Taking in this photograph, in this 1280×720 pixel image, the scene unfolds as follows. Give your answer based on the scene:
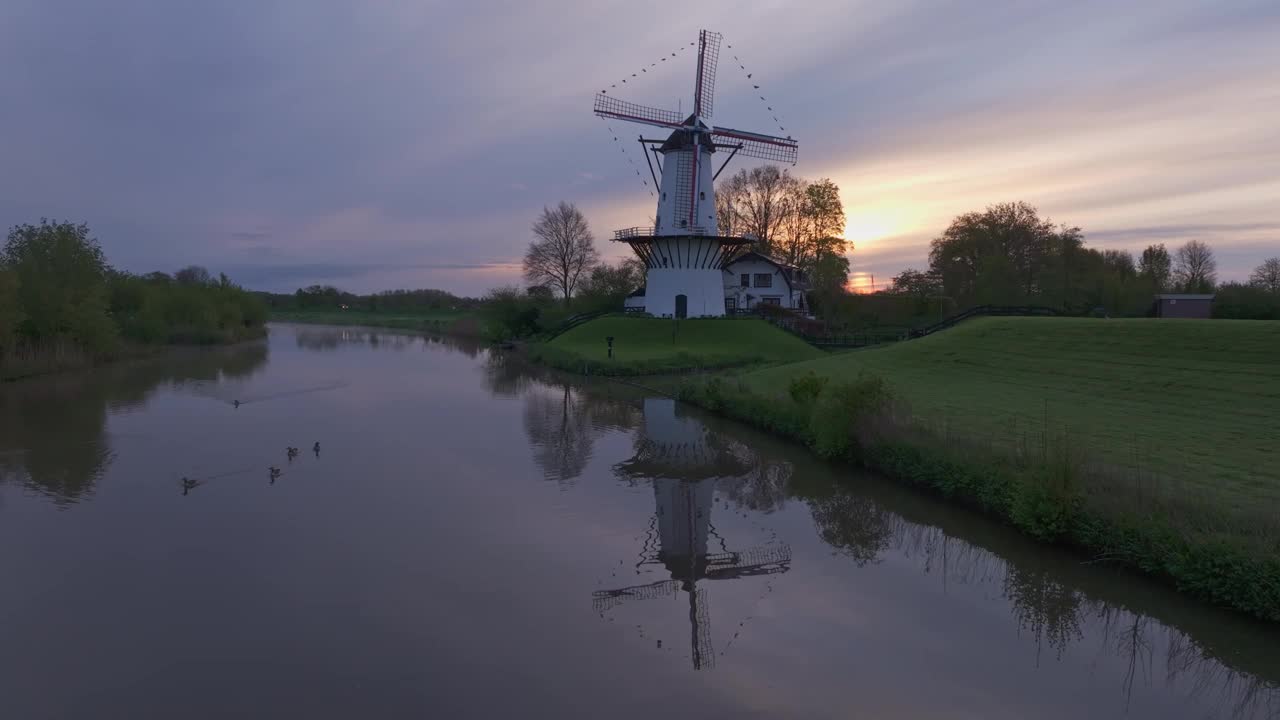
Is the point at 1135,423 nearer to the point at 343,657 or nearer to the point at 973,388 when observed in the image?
the point at 973,388

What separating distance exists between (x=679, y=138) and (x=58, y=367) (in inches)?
1383

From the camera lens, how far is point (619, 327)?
153 feet

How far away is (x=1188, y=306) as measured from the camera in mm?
35719

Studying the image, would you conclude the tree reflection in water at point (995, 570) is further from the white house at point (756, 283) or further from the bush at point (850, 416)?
the white house at point (756, 283)

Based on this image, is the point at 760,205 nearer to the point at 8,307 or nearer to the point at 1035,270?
the point at 1035,270

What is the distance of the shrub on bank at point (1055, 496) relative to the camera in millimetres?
8594

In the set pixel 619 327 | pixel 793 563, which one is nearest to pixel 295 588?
pixel 793 563

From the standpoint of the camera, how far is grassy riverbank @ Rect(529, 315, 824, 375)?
35.5 metres

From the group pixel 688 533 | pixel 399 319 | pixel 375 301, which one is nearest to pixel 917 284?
pixel 688 533

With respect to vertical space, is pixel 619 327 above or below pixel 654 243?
below

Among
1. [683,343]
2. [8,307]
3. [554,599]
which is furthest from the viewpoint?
[683,343]

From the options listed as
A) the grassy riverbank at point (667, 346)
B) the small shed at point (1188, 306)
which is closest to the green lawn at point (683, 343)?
the grassy riverbank at point (667, 346)

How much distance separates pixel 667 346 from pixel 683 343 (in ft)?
3.43

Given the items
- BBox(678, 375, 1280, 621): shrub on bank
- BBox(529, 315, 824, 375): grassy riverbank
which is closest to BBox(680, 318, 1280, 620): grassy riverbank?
BBox(678, 375, 1280, 621): shrub on bank
